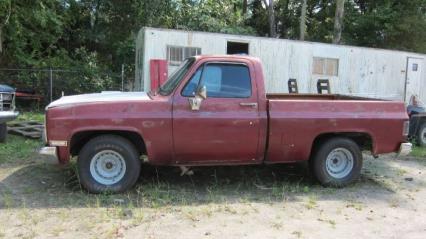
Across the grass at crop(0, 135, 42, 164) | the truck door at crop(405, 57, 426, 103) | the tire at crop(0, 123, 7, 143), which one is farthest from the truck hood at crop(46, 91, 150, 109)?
the truck door at crop(405, 57, 426, 103)

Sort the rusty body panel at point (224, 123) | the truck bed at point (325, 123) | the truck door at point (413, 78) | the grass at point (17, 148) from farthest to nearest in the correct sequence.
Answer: the truck door at point (413, 78) → the grass at point (17, 148) → the truck bed at point (325, 123) → the rusty body panel at point (224, 123)

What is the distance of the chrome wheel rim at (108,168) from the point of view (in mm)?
7016

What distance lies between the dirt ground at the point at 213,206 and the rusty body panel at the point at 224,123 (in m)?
0.55

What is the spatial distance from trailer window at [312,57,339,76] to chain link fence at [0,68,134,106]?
7.81 metres

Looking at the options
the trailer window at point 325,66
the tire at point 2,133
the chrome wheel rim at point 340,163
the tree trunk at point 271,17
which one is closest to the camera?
the chrome wheel rim at point 340,163

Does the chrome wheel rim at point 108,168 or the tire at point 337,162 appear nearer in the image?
the chrome wheel rim at point 108,168

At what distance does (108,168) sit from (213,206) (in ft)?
4.94

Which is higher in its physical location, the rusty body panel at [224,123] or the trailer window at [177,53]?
the trailer window at [177,53]

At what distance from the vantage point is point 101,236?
5.45 meters

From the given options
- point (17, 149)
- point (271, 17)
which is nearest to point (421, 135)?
point (17, 149)

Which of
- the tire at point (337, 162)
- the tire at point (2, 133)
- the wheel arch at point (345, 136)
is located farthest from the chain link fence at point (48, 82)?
the tire at point (337, 162)

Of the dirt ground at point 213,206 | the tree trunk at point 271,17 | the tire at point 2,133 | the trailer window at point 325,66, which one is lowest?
the dirt ground at point 213,206

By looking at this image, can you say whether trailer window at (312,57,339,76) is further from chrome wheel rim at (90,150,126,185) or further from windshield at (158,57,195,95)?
chrome wheel rim at (90,150,126,185)

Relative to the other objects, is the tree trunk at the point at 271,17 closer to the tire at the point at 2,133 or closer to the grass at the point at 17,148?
the grass at the point at 17,148
